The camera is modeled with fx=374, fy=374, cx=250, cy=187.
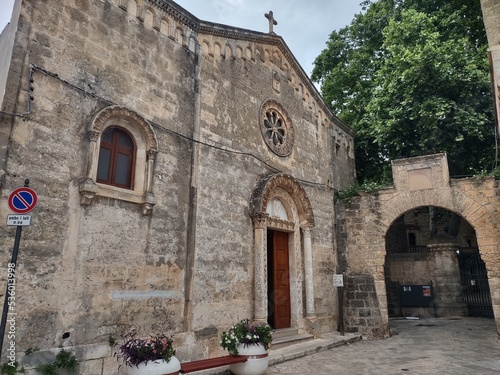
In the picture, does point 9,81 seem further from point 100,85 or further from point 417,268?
point 417,268

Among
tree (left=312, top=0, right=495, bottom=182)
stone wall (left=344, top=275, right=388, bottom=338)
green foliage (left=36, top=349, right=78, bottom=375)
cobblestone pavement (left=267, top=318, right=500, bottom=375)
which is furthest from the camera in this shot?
tree (left=312, top=0, right=495, bottom=182)

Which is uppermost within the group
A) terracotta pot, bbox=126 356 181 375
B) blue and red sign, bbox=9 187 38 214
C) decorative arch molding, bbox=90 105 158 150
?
decorative arch molding, bbox=90 105 158 150

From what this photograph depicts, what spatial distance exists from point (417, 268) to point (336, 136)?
7.61 meters

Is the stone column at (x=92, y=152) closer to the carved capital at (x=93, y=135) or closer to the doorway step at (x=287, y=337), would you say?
the carved capital at (x=93, y=135)

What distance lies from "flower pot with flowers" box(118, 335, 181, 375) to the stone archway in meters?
3.57

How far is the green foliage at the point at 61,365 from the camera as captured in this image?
5.07 meters

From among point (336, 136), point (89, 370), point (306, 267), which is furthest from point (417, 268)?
point (89, 370)

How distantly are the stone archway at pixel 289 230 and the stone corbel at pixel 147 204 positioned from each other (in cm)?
299

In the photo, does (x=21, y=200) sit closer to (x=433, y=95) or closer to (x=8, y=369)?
(x=8, y=369)

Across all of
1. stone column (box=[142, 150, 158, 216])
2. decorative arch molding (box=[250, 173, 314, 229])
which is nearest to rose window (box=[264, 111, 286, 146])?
decorative arch molding (box=[250, 173, 314, 229])

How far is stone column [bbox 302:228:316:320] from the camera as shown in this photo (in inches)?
410

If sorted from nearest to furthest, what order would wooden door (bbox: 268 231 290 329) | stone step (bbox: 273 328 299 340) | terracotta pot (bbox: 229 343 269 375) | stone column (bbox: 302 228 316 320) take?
terracotta pot (bbox: 229 343 269 375)
stone step (bbox: 273 328 299 340)
wooden door (bbox: 268 231 290 329)
stone column (bbox: 302 228 316 320)

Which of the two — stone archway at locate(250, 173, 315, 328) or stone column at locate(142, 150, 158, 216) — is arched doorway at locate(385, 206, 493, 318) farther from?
stone column at locate(142, 150, 158, 216)

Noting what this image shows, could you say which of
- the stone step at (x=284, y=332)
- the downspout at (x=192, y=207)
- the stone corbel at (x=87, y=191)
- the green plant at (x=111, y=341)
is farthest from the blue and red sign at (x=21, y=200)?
the stone step at (x=284, y=332)
